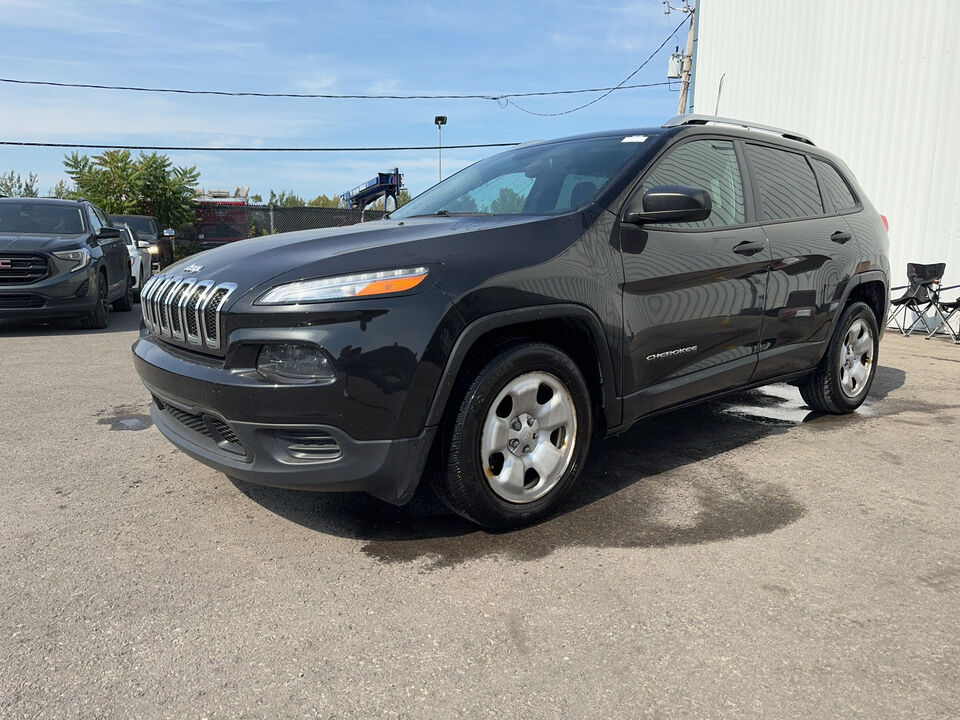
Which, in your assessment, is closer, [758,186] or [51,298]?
[758,186]

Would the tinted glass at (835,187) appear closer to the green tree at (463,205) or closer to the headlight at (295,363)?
the green tree at (463,205)

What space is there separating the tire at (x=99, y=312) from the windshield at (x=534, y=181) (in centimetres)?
624

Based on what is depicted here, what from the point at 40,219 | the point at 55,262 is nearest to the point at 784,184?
the point at 55,262

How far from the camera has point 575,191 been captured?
3.50 m

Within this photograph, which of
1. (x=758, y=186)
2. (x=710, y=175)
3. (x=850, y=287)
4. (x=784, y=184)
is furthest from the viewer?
(x=850, y=287)

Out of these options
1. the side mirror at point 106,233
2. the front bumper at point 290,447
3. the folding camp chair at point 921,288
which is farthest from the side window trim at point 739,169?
the side mirror at point 106,233

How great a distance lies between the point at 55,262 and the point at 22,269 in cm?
33

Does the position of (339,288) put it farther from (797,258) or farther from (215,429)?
(797,258)

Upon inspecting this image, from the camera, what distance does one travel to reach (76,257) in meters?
8.77

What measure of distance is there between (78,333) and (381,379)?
7.75 meters

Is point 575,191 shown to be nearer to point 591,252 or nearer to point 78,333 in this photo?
point 591,252

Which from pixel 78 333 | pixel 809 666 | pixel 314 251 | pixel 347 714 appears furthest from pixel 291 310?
pixel 78 333

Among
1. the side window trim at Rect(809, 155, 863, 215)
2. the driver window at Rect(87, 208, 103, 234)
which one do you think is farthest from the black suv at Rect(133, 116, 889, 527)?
the driver window at Rect(87, 208, 103, 234)

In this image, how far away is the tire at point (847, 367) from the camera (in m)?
4.77
